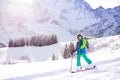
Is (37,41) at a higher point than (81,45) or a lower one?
higher

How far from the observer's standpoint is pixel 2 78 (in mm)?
14570

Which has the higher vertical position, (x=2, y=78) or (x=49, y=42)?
(x=49, y=42)

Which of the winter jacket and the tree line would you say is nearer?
the winter jacket

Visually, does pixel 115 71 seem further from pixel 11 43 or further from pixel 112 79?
pixel 11 43

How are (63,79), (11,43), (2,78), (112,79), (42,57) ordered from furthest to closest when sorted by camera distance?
(11,43) < (42,57) < (2,78) < (63,79) < (112,79)

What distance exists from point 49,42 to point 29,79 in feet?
496

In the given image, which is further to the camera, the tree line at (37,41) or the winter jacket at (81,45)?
the tree line at (37,41)

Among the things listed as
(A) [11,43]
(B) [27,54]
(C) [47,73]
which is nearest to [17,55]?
(B) [27,54]

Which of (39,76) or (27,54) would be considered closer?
(39,76)

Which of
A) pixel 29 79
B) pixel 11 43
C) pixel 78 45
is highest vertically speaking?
pixel 11 43

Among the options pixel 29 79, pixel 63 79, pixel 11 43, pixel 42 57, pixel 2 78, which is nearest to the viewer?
pixel 63 79

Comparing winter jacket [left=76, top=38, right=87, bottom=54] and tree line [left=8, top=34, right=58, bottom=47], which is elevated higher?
tree line [left=8, top=34, right=58, bottom=47]

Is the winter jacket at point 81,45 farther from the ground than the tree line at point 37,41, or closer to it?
closer to it

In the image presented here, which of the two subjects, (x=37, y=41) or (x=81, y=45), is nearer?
(x=81, y=45)
